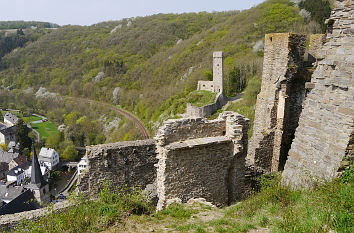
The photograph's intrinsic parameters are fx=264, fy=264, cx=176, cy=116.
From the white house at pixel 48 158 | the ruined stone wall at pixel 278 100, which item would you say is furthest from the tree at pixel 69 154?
the ruined stone wall at pixel 278 100

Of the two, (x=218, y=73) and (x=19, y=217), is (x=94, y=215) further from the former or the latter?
(x=218, y=73)

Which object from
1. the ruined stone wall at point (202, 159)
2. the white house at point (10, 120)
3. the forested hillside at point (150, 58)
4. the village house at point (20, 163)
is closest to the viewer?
the ruined stone wall at point (202, 159)

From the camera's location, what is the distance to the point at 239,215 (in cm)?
546

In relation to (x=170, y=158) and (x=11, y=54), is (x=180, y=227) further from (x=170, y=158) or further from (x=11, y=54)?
(x=11, y=54)

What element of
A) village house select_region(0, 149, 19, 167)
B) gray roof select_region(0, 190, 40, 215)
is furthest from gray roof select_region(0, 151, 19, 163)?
gray roof select_region(0, 190, 40, 215)

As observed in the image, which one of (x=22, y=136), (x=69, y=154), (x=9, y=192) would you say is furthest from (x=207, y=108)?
(x=22, y=136)

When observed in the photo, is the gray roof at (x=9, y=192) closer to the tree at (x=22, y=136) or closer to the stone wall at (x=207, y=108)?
the stone wall at (x=207, y=108)

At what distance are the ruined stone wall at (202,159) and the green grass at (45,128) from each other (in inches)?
2811

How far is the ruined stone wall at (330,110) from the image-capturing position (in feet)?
16.6

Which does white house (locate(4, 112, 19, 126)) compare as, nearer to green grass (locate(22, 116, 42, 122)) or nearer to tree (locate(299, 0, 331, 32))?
green grass (locate(22, 116, 42, 122))

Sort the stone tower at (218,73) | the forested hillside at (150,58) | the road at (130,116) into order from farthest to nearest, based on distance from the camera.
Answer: the forested hillside at (150,58) < the road at (130,116) < the stone tower at (218,73)

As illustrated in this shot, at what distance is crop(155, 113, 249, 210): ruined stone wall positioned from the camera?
A: 715 centimetres

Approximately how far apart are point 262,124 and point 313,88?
4721 millimetres

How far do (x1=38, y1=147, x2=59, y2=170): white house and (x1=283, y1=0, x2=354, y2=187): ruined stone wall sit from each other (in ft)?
176
